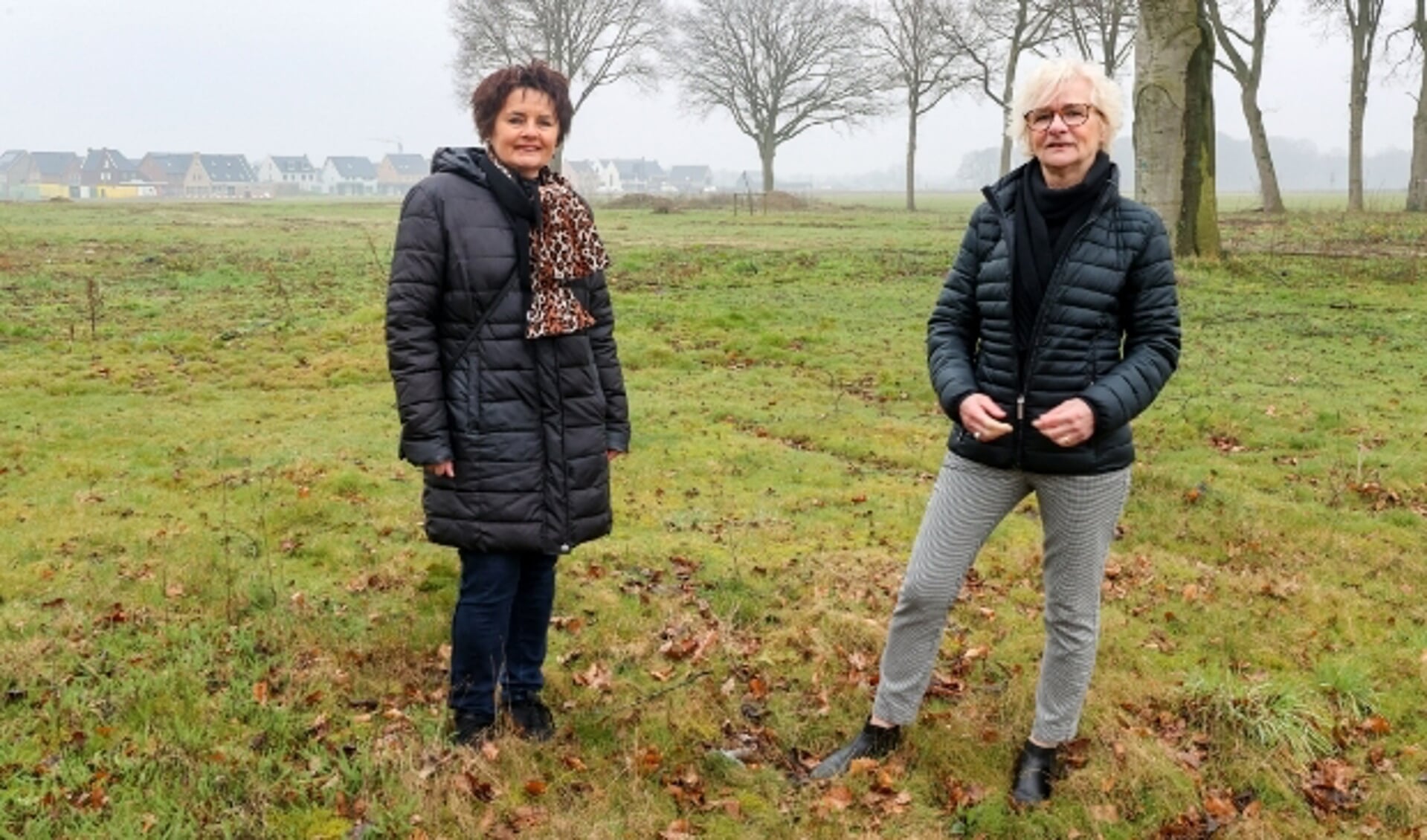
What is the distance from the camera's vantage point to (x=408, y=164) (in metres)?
158

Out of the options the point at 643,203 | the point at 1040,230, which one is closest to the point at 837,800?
the point at 1040,230

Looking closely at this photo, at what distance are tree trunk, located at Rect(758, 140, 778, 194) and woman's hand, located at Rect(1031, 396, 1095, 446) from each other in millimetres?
56078

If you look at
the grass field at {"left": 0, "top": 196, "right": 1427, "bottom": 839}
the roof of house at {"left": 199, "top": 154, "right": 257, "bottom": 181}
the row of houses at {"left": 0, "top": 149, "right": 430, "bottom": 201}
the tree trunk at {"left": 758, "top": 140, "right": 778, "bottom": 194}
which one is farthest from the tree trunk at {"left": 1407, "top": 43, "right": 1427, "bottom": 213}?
the roof of house at {"left": 199, "top": 154, "right": 257, "bottom": 181}

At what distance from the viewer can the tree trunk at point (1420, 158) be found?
105 feet

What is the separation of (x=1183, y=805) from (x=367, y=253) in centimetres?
2282

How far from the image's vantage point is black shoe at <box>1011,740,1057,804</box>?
4.01 m

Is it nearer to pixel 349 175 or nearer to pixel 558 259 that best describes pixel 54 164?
pixel 349 175

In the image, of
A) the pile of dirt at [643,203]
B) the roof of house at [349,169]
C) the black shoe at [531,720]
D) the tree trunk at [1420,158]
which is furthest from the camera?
the roof of house at [349,169]

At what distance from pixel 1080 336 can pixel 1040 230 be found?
354 mm

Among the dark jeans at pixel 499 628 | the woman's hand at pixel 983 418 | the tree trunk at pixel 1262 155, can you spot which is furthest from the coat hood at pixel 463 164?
the tree trunk at pixel 1262 155

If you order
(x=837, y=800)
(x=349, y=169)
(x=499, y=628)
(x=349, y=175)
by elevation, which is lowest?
(x=837, y=800)

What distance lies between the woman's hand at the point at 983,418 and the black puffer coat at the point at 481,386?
4.26 feet

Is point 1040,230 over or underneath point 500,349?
over

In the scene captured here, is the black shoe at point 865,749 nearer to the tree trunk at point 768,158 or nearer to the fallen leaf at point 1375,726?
the fallen leaf at point 1375,726
